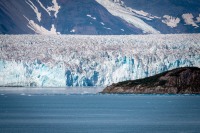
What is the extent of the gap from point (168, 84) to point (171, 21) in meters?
90.0

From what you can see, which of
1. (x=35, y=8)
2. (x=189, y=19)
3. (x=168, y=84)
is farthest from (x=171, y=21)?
(x=168, y=84)

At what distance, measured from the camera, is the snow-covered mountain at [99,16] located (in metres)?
163

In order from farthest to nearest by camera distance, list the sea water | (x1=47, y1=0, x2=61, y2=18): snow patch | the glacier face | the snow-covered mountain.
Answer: (x1=47, y1=0, x2=61, y2=18): snow patch, the snow-covered mountain, the glacier face, the sea water

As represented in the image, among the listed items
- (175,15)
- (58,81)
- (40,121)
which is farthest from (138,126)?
(175,15)

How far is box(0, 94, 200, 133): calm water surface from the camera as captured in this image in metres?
51.2

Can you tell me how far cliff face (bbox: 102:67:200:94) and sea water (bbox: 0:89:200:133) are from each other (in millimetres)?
12092

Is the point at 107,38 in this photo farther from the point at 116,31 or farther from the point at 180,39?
the point at 116,31

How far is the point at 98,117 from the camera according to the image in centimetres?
6100

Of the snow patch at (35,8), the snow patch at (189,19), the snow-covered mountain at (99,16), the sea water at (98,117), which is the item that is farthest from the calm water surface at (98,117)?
the snow patch at (189,19)

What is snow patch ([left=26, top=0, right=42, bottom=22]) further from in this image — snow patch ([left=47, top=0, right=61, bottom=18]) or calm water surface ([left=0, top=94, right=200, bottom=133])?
calm water surface ([left=0, top=94, right=200, bottom=133])

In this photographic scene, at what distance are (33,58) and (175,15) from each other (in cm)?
9203

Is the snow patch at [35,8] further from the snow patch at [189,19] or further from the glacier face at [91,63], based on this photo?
the glacier face at [91,63]

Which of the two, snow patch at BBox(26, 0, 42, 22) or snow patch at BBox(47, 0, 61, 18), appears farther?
snow patch at BBox(47, 0, 61, 18)

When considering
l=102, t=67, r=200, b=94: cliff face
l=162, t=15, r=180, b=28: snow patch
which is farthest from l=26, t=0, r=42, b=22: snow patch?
l=102, t=67, r=200, b=94: cliff face
